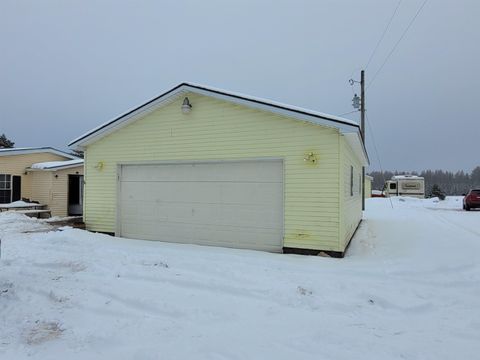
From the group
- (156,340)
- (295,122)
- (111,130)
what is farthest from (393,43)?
(156,340)

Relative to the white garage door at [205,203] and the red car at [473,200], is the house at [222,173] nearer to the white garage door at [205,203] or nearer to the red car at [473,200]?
the white garage door at [205,203]

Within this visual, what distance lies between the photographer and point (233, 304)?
4.84 metres

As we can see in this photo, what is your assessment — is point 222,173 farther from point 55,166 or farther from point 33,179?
point 33,179

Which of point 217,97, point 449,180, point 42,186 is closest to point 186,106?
point 217,97

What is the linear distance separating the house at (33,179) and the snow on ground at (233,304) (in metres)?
10.4

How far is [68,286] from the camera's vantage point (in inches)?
217

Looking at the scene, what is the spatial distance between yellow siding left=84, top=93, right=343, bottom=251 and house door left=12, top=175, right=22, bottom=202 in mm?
9361

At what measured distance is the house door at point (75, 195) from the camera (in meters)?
18.5

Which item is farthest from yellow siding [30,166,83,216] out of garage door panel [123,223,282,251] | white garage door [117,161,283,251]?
garage door panel [123,223,282,251]

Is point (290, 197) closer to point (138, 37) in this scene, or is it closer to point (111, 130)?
point (111, 130)

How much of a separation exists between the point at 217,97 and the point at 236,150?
1.48m

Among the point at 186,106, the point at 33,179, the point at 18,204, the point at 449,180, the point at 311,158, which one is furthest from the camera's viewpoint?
the point at 449,180

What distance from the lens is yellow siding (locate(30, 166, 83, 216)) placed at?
59.1ft

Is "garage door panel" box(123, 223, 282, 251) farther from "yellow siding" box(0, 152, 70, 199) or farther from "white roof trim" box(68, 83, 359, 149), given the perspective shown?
"yellow siding" box(0, 152, 70, 199)
